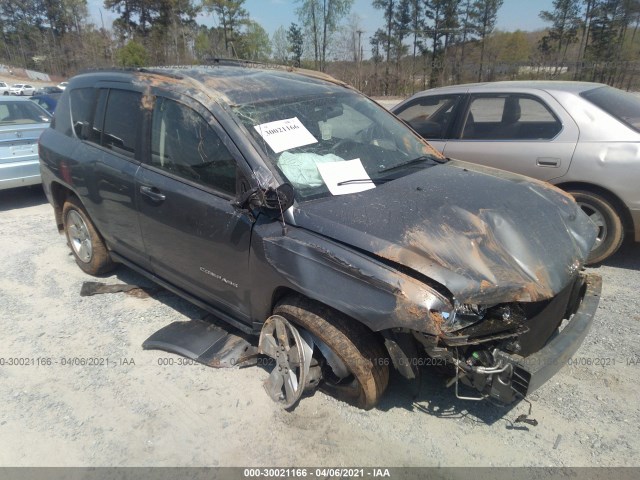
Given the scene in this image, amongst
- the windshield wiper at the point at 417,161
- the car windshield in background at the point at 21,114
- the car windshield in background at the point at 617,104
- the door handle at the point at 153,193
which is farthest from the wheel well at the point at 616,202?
the car windshield in background at the point at 21,114

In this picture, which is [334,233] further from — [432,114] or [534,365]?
[432,114]

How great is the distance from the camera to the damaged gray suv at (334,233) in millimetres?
2242

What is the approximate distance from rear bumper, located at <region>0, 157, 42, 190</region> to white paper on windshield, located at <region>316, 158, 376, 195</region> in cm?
570

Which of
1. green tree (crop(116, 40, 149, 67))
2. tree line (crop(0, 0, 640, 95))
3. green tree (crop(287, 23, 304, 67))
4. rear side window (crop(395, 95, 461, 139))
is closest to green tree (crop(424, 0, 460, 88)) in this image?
tree line (crop(0, 0, 640, 95))

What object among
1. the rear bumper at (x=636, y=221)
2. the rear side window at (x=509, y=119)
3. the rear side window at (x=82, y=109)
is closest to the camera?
the rear side window at (x=82, y=109)

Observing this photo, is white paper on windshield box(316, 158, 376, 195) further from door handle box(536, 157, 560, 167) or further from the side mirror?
door handle box(536, 157, 560, 167)

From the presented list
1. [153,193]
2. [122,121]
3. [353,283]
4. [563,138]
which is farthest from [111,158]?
[563,138]

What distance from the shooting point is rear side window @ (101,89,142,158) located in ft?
11.3

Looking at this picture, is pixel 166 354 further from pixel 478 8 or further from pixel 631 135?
pixel 478 8

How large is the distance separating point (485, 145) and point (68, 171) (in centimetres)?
419

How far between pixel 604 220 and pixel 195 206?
12.5ft

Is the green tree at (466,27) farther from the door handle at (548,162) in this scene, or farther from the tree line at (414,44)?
the door handle at (548,162)

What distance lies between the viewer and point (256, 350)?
3.22 m

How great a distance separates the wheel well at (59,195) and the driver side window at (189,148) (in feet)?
5.92
